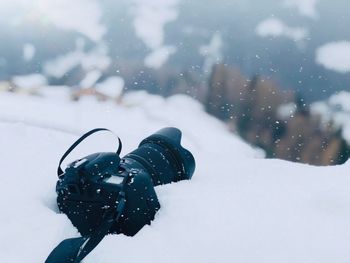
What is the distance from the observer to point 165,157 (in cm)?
140

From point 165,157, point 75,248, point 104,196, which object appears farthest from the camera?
point 165,157

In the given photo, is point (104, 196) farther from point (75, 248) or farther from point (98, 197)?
point (75, 248)

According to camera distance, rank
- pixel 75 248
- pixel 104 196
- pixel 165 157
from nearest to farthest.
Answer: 1. pixel 75 248
2. pixel 104 196
3. pixel 165 157

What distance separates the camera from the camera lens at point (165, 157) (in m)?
1.32

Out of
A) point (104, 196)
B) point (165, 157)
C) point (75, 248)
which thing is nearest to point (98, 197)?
point (104, 196)

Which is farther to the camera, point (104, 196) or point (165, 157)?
point (165, 157)

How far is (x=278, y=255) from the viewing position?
849 millimetres

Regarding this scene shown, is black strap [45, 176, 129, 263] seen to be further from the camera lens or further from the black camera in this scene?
the camera lens

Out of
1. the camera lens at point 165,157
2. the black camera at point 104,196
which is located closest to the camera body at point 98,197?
the black camera at point 104,196

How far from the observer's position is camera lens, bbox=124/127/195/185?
4.33 feet

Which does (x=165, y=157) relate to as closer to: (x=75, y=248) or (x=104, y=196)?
(x=104, y=196)

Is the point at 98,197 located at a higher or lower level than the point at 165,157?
lower

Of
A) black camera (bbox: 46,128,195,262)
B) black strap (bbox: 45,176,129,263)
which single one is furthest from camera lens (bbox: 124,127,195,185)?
black strap (bbox: 45,176,129,263)

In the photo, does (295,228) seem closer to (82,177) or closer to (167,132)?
(82,177)
